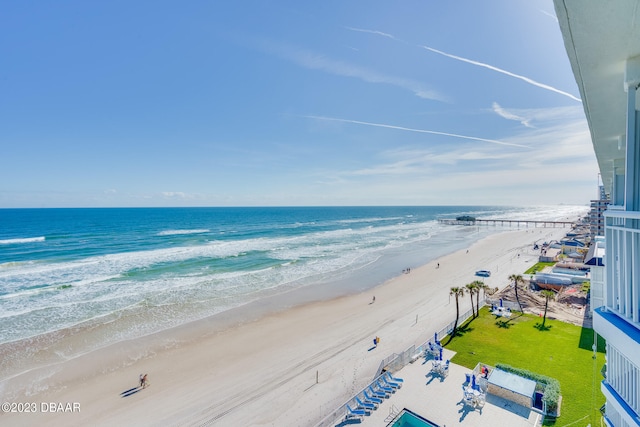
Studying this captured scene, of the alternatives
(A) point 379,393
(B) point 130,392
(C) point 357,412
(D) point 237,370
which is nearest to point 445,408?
(A) point 379,393

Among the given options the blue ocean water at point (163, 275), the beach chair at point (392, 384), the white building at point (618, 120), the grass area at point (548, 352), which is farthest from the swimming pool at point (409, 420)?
A: the blue ocean water at point (163, 275)

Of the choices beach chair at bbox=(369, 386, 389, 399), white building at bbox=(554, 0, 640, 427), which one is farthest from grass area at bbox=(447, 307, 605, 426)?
white building at bbox=(554, 0, 640, 427)

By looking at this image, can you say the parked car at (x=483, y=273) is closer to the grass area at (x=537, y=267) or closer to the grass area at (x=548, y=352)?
the grass area at (x=537, y=267)

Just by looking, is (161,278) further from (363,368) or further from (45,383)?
(363,368)

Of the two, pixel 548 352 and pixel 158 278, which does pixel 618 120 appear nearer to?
pixel 548 352

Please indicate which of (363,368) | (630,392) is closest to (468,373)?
(363,368)

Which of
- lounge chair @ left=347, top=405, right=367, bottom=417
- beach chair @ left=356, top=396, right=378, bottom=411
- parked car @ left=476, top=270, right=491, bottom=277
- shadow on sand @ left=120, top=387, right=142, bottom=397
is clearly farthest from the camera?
parked car @ left=476, top=270, right=491, bottom=277

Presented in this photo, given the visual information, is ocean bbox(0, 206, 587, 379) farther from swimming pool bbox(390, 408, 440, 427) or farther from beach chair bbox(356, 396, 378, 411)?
swimming pool bbox(390, 408, 440, 427)
